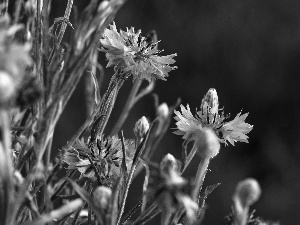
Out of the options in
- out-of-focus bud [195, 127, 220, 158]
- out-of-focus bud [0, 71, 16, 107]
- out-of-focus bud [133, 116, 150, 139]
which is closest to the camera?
out-of-focus bud [0, 71, 16, 107]

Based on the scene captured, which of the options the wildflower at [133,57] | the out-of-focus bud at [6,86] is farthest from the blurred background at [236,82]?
the out-of-focus bud at [6,86]

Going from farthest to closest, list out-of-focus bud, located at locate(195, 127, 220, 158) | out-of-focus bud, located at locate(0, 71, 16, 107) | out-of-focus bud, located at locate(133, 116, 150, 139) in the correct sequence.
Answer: out-of-focus bud, located at locate(133, 116, 150, 139), out-of-focus bud, located at locate(195, 127, 220, 158), out-of-focus bud, located at locate(0, 71, 16, 107)

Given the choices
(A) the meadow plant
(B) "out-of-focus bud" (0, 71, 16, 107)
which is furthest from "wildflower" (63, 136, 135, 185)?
(B) "out-of-focus bud" (0, 71, 16, 107)

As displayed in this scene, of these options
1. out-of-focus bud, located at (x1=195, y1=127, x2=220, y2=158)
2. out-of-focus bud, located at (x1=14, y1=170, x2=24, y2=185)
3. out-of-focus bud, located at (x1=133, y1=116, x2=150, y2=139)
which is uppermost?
out-of-focus bud, located at (x1=133, y1=116, x2=150, y2=139)

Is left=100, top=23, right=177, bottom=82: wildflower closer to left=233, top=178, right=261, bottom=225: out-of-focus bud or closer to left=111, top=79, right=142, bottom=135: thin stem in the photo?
left=111, top=79, right=142, bottom=135: thin stem

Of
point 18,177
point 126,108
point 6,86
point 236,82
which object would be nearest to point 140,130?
point 126,108

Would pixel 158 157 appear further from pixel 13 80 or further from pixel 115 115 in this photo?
pixel 13 80

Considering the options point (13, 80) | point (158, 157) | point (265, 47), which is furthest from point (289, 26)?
point (13, 80)
